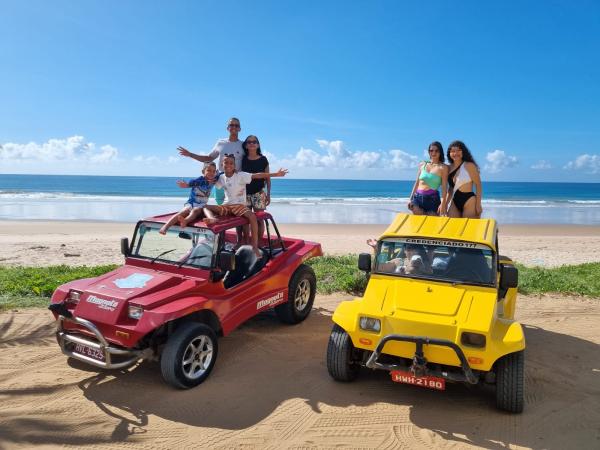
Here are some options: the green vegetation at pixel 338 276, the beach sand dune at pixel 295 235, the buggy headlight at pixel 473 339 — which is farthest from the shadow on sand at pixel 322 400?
the beach sand dune at pixel 295 235

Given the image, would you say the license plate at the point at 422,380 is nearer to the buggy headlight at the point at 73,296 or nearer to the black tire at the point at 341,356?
the black tire at the point at 341,356

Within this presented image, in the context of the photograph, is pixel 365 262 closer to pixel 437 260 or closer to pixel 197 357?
pixel 437 260

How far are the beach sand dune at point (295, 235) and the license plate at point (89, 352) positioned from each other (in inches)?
289

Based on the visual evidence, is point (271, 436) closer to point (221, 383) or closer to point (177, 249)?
point (221, 383)

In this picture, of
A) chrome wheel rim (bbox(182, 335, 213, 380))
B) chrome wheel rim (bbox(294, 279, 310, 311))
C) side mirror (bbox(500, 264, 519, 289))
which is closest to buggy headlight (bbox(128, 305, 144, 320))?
chrome wheel rim (bbox(182, 335, 213, 380))

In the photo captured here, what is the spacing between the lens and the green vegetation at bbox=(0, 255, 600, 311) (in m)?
8.02

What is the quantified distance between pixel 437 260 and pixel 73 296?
427cm

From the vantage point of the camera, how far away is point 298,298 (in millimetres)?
7172

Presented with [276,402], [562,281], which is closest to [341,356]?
[276,402]

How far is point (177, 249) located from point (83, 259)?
7.94m

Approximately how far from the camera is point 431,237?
528 centimetres

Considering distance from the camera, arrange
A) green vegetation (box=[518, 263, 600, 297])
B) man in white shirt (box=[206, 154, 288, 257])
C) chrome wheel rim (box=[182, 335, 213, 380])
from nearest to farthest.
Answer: chrome wheel rim (box=[182, 335, 213, 380]) → man in white shirt (box=[206, 154, 288, 257]) → green vegetation (box=[518, 263, 600, 297])

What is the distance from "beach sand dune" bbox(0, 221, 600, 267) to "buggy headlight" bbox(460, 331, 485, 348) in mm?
9432

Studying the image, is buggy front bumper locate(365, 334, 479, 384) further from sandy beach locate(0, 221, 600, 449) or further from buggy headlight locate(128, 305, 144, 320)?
buggy headlight locate(128, 305, 144, 320)
